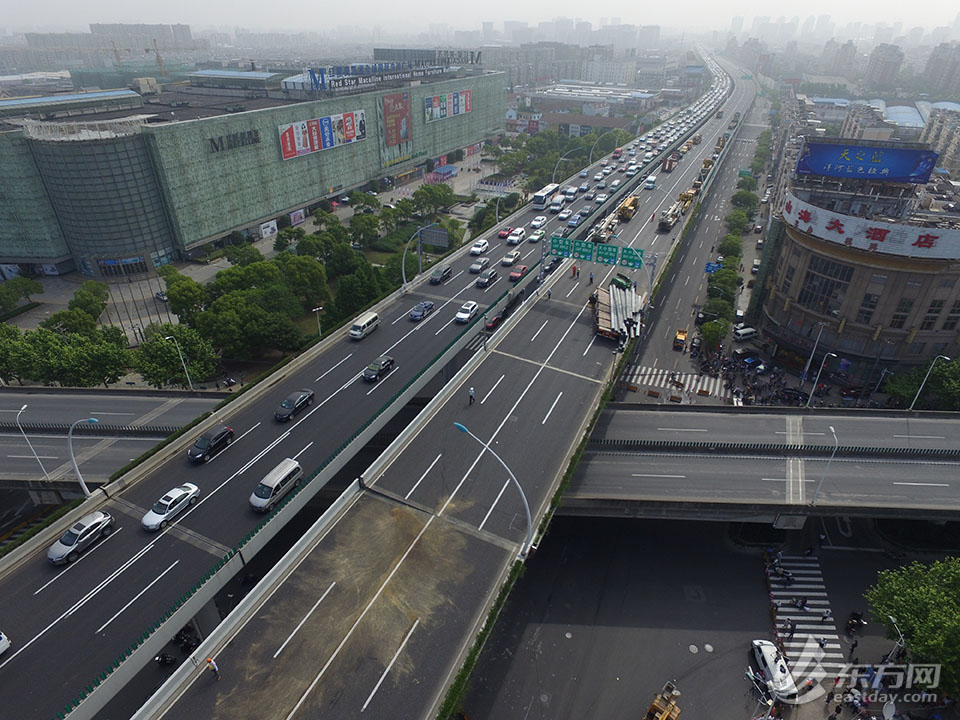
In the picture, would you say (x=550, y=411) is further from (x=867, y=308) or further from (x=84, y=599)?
(x=867, y=308)

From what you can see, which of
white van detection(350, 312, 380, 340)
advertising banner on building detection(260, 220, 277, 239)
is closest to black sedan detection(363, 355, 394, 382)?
white van detection(350, 312, 380, 340)

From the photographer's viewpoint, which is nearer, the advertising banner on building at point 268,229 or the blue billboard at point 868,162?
the blue billboard at point 868,162

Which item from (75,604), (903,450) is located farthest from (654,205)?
(75,604)

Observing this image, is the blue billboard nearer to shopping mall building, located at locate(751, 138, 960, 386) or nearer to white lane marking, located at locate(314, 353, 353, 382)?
shopping mall building, located at locate(751, 138, 960, 386)

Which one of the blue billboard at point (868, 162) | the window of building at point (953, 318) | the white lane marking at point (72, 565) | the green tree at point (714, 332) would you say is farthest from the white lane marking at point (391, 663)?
the blue billboard at point (868, 162)

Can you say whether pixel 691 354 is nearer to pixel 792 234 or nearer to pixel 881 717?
pixel 792 234

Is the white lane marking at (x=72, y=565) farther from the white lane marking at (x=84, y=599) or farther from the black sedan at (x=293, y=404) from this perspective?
the black sedan at (x=293, y=404)

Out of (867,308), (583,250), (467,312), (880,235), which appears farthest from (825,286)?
(467,312)
